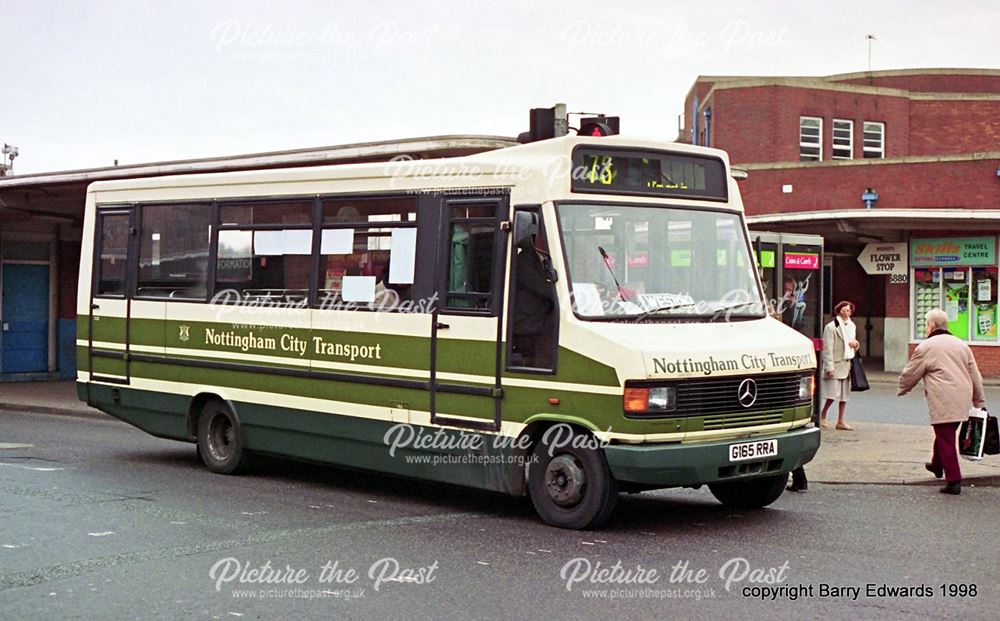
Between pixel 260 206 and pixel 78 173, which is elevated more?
pixel 78 173

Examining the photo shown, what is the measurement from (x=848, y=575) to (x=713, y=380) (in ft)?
6.01

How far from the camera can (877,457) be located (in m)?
13.8

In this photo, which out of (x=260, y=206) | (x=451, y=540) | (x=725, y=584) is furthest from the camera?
(x=260, y=206)

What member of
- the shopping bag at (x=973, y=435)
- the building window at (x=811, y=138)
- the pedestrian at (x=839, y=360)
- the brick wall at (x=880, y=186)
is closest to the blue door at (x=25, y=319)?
the pedestrian at (x=839, y=360)

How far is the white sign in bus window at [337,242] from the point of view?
36.1 ft

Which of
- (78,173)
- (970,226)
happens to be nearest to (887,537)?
(78,173)

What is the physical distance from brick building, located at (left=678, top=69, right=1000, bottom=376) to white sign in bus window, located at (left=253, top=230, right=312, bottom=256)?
19811 mm

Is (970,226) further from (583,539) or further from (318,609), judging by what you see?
(318,609)

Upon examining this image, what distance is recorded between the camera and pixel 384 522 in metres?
9.62

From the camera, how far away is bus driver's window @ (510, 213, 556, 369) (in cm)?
934

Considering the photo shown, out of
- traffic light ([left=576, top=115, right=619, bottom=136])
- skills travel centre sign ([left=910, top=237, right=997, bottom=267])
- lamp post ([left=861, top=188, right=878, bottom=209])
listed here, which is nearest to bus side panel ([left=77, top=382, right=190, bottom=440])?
traffic light ([left=576, top=115, right=619, bottom=136])

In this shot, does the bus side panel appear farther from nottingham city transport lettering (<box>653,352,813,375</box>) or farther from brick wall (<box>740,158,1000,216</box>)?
brick wall (<box>740,158,1000,216</box>)

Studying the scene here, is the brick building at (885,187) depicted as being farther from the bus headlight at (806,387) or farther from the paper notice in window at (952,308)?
the bus headlight at (806,387)

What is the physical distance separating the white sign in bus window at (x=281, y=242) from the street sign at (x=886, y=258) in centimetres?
2234
